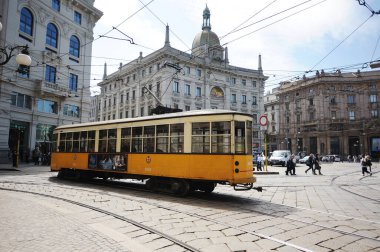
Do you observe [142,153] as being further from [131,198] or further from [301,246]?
[301,246]

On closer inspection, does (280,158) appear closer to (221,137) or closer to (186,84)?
(186,84)

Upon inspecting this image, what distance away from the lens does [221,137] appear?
8031 mm

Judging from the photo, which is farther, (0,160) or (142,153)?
(0,160)

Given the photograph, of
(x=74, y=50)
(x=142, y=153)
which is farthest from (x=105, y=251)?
(x=74, y=50)

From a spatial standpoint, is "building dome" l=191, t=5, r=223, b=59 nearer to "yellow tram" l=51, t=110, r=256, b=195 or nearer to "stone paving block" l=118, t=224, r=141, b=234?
"yellow tram" l=51, t=110, r=256, b=195

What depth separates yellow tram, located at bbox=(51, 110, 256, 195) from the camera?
795cm

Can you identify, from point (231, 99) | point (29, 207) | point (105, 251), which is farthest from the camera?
point (231, 99)

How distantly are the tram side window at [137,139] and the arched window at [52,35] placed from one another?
2081 centimetres

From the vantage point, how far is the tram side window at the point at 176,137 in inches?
341

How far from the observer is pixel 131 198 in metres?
8.13

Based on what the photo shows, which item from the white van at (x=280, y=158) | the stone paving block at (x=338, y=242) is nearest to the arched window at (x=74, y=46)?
the white van at (x=280, y=158)

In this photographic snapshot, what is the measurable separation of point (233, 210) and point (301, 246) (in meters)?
2.65

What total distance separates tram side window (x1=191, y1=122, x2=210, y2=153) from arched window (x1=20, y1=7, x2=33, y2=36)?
2210 cm

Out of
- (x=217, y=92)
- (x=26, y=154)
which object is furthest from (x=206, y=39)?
(x=26, y=154)
